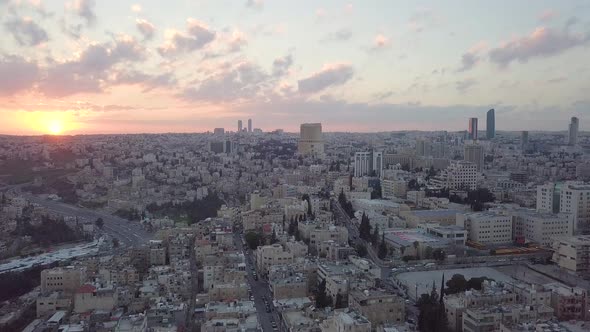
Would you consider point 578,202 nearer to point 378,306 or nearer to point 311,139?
point 378,306

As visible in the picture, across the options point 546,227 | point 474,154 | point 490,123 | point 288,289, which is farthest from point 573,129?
point 288,289

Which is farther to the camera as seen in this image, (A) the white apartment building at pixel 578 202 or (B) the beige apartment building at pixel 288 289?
(A) the white apartment building at pixel 578 202

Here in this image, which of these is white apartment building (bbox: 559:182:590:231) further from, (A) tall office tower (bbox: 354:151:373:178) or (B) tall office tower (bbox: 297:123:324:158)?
(B) tall office tower (bbox: 297:123:324:158)

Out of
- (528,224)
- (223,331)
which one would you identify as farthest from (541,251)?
(223,331)

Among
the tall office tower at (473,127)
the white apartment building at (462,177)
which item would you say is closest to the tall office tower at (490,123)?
the tall office tower at (473,127)

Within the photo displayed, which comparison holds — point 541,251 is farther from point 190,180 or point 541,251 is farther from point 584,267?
point 190,180

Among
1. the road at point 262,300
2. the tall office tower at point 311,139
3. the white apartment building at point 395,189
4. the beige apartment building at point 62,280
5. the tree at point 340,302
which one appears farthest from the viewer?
the tall office tower at point 311,139

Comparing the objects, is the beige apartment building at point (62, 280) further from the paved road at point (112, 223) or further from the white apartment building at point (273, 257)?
the paved road at point (112, 223)

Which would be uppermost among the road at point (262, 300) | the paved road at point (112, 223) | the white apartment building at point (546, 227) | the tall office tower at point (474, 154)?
the tall office tower at point (474, 154)
